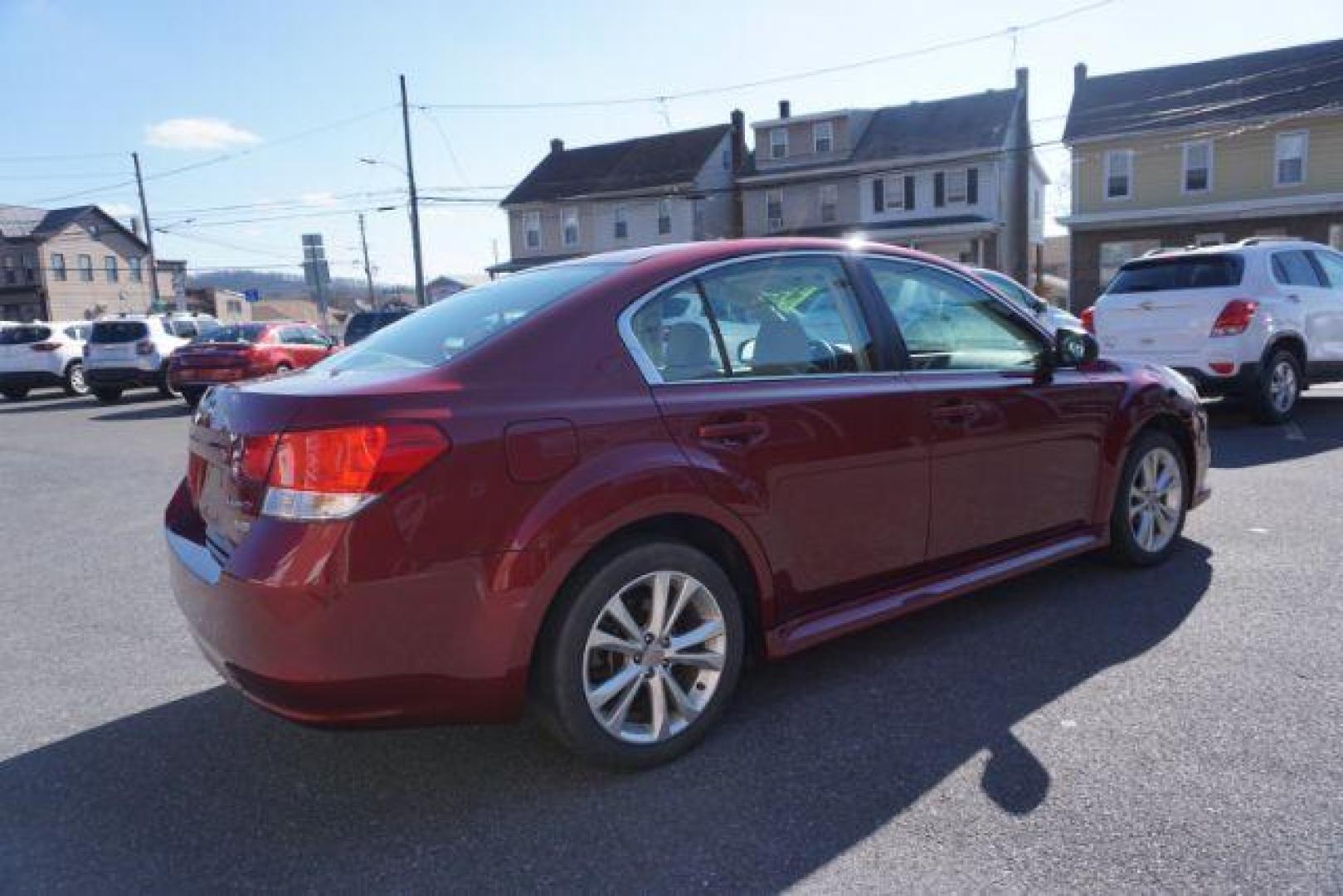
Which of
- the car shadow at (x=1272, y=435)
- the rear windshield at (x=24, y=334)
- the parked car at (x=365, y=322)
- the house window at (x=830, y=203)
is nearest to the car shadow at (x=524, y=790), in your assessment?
the car shadow at (x=1272, y=435)

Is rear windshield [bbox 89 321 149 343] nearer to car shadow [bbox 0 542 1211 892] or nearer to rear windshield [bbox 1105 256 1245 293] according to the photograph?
rear windshield [bbox 1105 256 1245 293]

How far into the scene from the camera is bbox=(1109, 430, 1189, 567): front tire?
179 inches

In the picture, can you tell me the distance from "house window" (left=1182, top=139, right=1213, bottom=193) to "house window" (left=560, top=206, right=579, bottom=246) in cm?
2339

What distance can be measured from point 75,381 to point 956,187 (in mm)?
27989

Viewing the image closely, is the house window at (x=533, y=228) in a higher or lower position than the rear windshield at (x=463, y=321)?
higher

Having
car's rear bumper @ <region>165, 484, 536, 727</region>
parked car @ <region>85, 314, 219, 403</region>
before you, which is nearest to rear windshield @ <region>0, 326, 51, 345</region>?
parked car @ <region>85, 314, 219, 403</region>

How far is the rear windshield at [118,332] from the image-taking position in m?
17.8

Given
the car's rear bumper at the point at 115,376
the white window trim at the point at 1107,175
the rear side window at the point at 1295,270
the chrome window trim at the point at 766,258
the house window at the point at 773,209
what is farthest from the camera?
the house window at the point at 773,209

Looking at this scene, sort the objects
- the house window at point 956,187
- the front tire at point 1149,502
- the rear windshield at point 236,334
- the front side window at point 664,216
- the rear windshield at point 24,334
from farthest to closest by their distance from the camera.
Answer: the front side window at point 664,216 → the house window at point 956,187 → the rear windshield at point 24,334 → the rear windshield at point 236,334 → the front tire at point 1149,502

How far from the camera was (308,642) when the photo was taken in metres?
2.48

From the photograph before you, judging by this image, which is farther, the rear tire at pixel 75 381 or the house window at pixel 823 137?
the house window at pixel 823 137

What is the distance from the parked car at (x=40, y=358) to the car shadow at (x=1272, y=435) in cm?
2032

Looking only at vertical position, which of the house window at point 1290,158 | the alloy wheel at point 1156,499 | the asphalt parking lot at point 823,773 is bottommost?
the asphalt parking lot at point 823,773

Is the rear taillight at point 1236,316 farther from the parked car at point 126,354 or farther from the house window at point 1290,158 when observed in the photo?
the house window at point 1290,158
